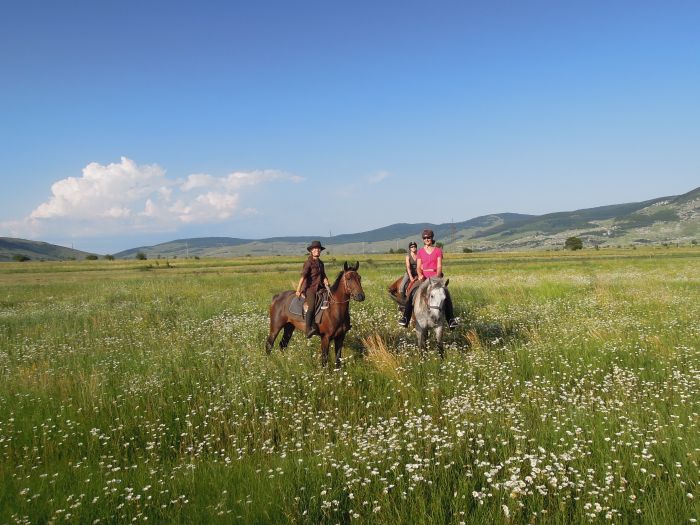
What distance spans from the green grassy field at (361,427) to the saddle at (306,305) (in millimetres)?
1007

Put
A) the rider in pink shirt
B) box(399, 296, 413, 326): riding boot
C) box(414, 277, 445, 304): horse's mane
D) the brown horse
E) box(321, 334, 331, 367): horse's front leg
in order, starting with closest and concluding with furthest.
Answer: box(321, 334, 331, 367): horse's front leg
the brown horse
box(414, 277, 445, 304): horse's mane
the rider in pink shirt
box(399, 296, 413, 326): riding boot

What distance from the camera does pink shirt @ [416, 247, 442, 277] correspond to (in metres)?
12.0

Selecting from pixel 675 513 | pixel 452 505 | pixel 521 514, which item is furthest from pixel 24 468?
pixel 675 513

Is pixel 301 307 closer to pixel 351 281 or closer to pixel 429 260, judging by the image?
A: pixel 351 281

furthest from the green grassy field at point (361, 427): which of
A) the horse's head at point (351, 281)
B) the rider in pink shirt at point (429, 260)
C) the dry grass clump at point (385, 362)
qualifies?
the rider in pink shirt at point (429, 260)

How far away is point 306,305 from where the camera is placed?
36.1 ft

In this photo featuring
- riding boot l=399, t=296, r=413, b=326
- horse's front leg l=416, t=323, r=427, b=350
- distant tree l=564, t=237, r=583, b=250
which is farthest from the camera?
distant tree l=564, t=237, r=583, b=250

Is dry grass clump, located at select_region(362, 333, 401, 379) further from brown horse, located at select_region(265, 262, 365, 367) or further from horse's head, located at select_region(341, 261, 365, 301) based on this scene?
horse's head, located at select_region(341, 261, 365, 301)

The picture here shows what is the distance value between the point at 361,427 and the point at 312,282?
5174mm

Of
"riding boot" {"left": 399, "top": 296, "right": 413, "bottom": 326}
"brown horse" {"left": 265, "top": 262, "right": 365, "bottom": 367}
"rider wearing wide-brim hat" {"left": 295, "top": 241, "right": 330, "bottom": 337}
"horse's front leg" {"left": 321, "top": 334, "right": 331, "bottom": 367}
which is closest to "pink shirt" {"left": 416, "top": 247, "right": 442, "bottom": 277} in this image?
"riding boot" {"left": 399, "top": 296, "right": 413, "bottom": 326}

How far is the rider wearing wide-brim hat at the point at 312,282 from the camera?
10.6m

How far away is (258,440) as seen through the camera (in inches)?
242

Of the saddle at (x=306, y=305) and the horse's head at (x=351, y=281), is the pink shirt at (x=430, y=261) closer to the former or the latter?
the horse's head at (x=351, y=281)

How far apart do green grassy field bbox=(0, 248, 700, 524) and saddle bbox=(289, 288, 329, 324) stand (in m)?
1.01
